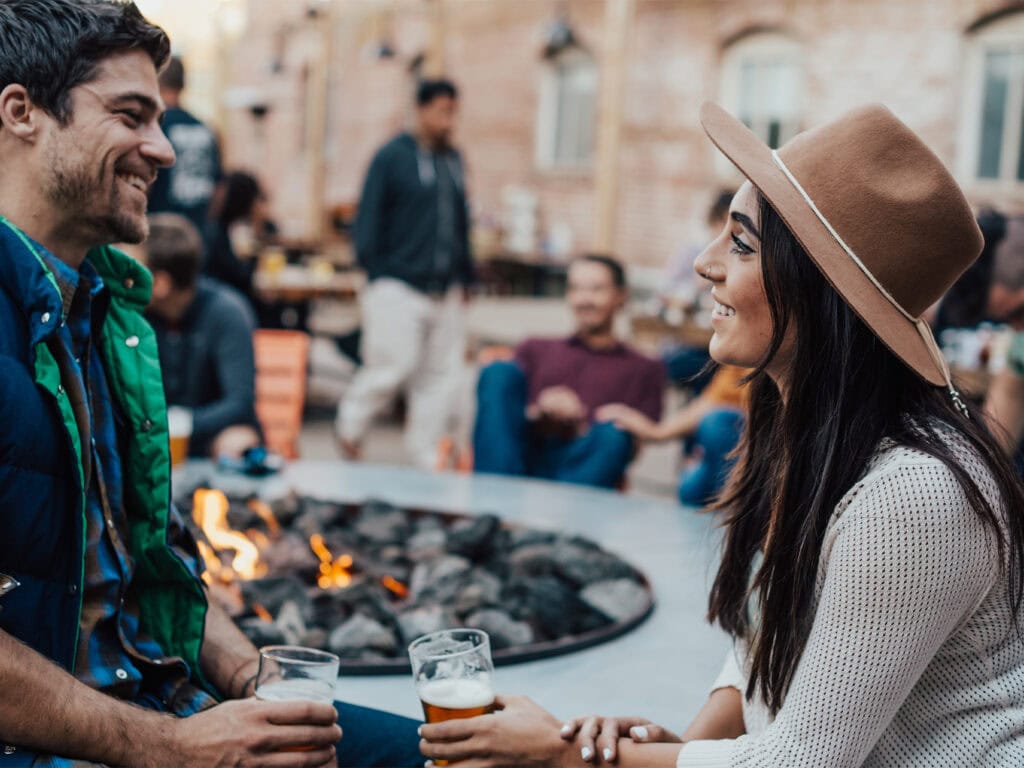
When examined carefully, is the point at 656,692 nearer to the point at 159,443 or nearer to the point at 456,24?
the point at 159,443

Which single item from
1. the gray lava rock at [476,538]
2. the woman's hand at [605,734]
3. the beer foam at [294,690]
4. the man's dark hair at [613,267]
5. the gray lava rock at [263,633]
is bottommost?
the gray lava rock at [476,538]

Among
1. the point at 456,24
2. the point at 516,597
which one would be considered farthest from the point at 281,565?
the point at 456,24

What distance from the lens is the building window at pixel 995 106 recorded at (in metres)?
14.1

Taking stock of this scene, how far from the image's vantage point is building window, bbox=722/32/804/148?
16047 mm

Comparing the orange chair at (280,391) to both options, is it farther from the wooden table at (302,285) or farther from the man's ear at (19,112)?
the man's ear at (19,112)

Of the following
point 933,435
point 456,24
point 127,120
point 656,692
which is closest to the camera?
point 933,435

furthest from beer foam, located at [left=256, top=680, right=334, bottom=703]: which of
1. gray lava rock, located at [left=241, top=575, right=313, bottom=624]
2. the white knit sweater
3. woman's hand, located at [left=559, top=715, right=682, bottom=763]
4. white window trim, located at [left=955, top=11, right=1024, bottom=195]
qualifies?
white window trim, located at [left=955, top=11, right=1024, bottom=195]

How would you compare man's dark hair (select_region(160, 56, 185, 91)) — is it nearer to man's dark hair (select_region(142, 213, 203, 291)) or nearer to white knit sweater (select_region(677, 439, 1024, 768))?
man's dark hair (select_region(142, 213, 203, 291))

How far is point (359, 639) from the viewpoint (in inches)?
110

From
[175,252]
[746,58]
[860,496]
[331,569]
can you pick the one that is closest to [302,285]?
[175,252]

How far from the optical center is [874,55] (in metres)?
14.9

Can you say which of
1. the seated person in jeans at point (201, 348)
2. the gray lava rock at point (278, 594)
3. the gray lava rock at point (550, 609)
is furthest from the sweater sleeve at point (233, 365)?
the gray lava rock at point (550, 609)

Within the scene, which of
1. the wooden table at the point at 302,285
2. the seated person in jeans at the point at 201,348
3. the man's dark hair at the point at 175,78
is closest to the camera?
the seated person in jeans at the point at 201,348

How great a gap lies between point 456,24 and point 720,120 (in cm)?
1894
